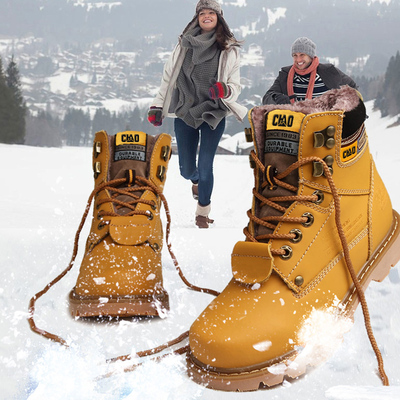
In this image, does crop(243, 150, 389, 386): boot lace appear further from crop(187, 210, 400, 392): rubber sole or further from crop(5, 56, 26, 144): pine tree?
crop(5, 56, 26, 144): pine tree

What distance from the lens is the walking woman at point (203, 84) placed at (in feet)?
12.0

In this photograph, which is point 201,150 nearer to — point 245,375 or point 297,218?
point 297,218

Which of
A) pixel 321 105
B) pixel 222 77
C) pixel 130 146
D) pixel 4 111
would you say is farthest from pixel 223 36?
pixel 4 111

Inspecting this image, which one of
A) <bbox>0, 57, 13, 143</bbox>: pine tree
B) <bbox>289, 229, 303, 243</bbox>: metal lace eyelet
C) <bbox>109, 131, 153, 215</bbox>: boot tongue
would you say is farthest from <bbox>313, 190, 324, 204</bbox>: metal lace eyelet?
<bbox>0, 57, 13, 143</bbox>: pine tree

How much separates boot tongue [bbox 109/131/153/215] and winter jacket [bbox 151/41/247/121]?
1.58 m

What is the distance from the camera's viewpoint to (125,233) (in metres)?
1.93

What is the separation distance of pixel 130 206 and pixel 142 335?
596 mm

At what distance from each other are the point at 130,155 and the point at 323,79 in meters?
2.09

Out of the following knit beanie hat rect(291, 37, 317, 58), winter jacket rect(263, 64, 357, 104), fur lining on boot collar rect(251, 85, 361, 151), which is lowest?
winter jacket rect(263, 64, 357, 104)

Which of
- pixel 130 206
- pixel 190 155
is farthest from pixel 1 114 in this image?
pixel 130 206

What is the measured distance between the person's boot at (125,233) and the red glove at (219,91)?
141 cm

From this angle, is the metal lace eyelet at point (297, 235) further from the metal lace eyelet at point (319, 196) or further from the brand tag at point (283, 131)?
the brand tag at point (283, 131)

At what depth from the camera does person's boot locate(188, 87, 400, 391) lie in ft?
4.40

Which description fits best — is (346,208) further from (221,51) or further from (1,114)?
(1,114)
